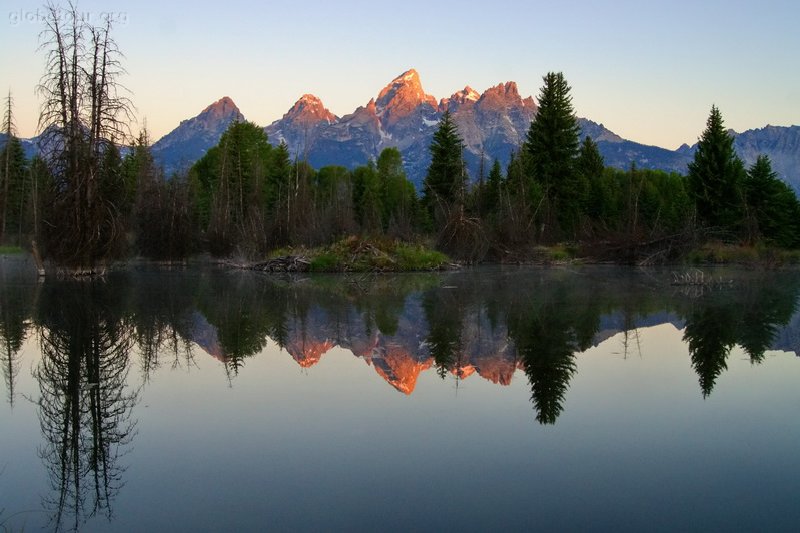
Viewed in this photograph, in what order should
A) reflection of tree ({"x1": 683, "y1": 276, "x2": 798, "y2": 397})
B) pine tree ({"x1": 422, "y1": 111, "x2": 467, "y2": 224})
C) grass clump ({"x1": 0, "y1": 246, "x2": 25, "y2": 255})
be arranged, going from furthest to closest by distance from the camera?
grass clump ({"x1": 0, "y1": 246, "x2": 25, "y2": 255}) → pine tree ({"x1": 422, "y1": 111, "x2": 467, "y2": 224}) → reflection of tree ({"x1": 683, "y1": 276, "x2": 798, "y2": 397})

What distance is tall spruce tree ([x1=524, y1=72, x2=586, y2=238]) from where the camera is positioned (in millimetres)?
56906

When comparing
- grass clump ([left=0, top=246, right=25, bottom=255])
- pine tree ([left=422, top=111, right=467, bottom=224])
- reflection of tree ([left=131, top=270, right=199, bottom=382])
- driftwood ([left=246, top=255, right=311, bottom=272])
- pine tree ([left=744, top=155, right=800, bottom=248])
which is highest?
pine tree ([left=422, top=111, right=467, bottom=224])

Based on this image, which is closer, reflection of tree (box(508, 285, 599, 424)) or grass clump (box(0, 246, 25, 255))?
reflection of tree (box(508, 285, 599, 424))

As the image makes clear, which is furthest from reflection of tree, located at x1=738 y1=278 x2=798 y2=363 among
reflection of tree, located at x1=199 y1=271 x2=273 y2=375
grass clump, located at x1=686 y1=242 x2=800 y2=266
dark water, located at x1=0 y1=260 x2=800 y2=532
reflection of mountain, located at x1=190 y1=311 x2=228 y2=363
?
grass clump, located at x1=686 y1=242 x2=800 y2=266

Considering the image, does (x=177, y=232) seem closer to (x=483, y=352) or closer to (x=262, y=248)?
(x=262, y=248)

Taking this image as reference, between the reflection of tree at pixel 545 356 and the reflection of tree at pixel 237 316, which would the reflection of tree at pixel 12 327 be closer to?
the reflection of tree at pixel 237 316

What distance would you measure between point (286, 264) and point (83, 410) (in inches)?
1077

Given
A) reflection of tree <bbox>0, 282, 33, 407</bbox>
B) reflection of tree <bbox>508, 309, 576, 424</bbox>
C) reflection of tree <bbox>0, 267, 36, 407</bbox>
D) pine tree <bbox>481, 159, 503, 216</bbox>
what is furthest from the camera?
pine tree <bbox>481, 159, 503, 216</bbox>

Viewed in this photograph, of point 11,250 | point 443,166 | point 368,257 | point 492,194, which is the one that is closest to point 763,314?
point 368,257

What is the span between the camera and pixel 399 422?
282 inches

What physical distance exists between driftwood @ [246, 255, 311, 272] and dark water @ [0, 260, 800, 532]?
1819cm

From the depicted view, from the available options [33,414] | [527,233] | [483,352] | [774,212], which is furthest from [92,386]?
[774,212]

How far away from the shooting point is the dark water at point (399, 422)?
194 inches

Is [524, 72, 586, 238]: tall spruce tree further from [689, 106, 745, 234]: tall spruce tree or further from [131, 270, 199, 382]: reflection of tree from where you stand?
[131, 270, 199, 382]: reflection of tree
